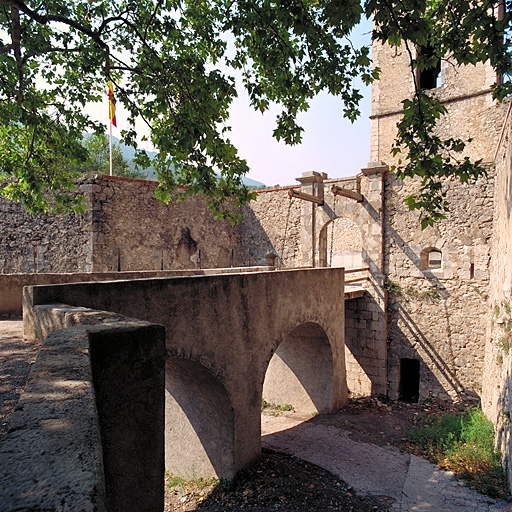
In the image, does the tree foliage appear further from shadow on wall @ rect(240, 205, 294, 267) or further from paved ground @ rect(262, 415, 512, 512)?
shadow on wall @ rect(240, 205, 294, 267)

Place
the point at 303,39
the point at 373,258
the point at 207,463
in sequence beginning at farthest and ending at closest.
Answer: the point at 373,258, the point at 207,463, the point at 303,39

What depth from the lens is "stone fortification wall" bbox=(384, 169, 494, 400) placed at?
35.5ft

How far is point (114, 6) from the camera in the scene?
7.50 metres

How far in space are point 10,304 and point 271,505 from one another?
506 centimetres

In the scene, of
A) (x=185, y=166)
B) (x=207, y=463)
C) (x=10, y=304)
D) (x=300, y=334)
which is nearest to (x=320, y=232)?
(x=300, y=334)

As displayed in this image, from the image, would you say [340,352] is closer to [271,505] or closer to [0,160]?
[271,505]

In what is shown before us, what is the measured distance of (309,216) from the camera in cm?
1424

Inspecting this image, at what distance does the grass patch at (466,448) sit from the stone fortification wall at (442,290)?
5.47 ft

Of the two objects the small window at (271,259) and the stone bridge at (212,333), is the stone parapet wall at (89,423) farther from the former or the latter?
the small window at (271,259)

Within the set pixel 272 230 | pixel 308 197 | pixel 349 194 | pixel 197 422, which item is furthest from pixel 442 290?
pixel 197 422

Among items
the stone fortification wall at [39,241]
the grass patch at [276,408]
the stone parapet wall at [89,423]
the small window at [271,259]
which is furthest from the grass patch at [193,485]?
the small window at [271,259]

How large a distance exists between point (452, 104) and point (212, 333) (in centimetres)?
1729

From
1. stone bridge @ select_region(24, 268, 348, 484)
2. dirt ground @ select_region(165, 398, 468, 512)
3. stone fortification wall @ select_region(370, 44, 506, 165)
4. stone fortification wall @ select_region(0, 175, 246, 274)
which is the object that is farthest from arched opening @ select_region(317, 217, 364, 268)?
dirt ground @ select_region(165, 398, 468, 512)

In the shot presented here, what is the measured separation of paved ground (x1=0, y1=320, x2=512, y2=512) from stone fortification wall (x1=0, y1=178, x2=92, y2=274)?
263 inches
